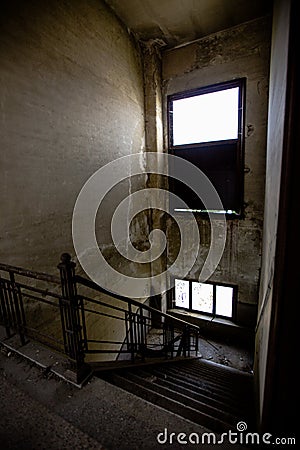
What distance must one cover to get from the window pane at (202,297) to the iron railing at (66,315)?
0.85 metres

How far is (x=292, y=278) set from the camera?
3.54 ft

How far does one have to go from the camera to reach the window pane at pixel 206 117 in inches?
176

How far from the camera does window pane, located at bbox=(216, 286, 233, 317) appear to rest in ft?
17.1

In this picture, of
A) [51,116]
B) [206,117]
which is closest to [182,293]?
[206,117]

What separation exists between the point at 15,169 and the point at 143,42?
4.26m

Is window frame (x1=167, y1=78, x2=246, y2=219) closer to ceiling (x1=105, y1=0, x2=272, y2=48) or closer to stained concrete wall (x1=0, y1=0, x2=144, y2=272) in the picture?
ceiling (x1=105, y1=0, x2=272, y2=48)

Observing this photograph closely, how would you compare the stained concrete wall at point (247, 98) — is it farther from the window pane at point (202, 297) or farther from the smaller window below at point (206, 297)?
the window pane at point (202, 297)

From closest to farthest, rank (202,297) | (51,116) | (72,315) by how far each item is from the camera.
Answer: (72,315), (51,116), (202,297)

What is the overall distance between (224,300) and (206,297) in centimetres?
43

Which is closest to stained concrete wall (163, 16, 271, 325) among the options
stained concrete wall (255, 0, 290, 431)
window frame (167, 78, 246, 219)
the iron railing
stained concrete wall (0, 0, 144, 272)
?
window frame (167, 78, 246, 219)

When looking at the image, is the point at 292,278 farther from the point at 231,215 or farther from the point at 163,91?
the point at 163,91

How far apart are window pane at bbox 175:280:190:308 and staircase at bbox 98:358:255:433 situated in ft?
8.19

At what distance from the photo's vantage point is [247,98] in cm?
427

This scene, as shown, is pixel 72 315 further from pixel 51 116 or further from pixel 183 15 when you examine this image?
pixel 183 15
